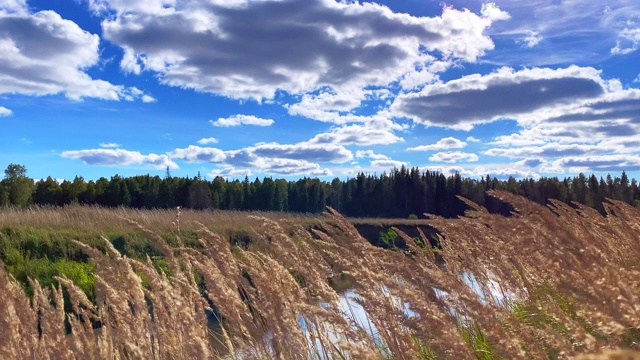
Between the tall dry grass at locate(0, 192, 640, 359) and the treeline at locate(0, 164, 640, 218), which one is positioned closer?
the tall dry grass at locate(0, 192, 640, 359)

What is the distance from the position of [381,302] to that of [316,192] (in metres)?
65.5

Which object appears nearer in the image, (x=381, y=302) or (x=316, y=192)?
(x=381, y=302)

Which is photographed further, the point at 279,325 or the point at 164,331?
the point at 164,331

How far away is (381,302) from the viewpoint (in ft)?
7.34

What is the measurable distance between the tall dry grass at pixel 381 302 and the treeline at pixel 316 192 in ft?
162

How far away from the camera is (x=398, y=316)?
2145 millimetres

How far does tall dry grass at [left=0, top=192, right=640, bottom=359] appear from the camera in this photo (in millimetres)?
1560

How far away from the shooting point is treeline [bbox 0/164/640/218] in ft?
177

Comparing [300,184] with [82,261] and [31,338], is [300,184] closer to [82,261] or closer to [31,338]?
[82,261]

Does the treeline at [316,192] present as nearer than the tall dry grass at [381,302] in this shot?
No

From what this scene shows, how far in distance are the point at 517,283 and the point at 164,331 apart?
7.22ft

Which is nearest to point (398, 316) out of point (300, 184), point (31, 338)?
point (31, 338)

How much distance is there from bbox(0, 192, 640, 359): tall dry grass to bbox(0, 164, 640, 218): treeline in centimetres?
4933

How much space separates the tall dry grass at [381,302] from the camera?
5.12 feet
